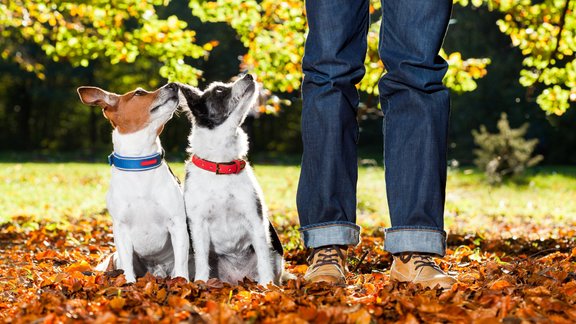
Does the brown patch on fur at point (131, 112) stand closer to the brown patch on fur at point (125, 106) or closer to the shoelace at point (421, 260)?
the brown patch on fur at point (125, 106)

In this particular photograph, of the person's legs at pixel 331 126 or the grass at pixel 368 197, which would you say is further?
the grass at pixel 368 197

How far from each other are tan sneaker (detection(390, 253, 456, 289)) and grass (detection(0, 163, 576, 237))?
182 inches

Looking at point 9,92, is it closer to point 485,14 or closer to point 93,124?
point 93,124

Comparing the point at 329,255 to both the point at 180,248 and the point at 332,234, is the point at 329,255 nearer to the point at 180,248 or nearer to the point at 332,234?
the point at 332,234

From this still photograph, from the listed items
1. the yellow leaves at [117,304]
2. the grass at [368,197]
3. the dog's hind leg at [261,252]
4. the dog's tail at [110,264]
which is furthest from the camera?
the grass at [368,197]

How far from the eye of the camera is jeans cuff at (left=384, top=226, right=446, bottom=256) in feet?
10.8

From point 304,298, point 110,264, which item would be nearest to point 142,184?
point 110,264

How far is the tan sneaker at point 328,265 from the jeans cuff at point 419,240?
0.98 ft

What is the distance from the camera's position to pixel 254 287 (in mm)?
3508

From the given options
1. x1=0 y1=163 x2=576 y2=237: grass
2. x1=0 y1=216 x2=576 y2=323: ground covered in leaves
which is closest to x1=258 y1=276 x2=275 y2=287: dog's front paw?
x1=0 y1=216 x2=576 y2=323: ground covered in leaves

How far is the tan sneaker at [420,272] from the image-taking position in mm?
3205

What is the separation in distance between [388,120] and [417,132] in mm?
184

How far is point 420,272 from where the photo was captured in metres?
3.27

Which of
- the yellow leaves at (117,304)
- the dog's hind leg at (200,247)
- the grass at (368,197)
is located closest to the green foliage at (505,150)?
the grass at (368,197)
